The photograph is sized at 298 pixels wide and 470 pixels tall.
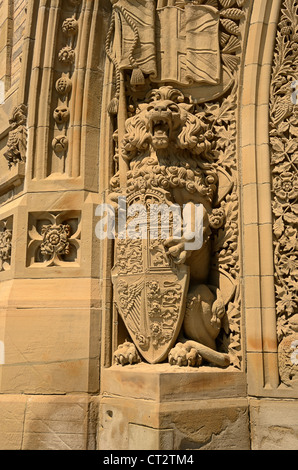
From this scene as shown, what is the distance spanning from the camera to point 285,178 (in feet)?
12.4

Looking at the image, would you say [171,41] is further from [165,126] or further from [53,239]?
[53,239]

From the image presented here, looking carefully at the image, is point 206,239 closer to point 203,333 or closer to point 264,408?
point 203,333

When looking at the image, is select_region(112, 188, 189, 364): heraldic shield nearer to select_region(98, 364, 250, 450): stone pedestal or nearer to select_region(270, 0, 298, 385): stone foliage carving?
select_region(98, 364, 250, 450): stone pedestal

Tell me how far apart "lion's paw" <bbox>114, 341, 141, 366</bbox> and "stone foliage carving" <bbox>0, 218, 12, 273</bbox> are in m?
1.34

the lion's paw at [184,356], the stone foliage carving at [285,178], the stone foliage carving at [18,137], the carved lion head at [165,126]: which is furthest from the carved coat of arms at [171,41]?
the lion's paw at [184,356]

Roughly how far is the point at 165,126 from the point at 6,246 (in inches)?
70.3

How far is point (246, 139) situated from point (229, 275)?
1082 millimetres

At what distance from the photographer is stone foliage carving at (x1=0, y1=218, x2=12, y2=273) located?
14.5ft

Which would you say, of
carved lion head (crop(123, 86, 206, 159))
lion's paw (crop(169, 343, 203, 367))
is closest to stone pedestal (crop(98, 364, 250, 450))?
lion's paw (crop(169, 343, 203, 367))

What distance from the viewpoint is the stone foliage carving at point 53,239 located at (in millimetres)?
4113

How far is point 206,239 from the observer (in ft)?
12.4

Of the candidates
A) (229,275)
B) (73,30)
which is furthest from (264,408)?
(73,30)

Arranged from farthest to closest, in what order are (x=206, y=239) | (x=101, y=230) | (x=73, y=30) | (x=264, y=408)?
(x=73, y=30), (x=101, y=230), (x=206, y=239), (x=264, y=408)

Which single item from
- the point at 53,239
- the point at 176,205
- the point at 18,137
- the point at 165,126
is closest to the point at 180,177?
the point at 176,205
